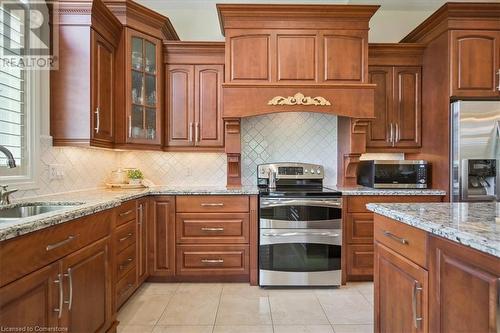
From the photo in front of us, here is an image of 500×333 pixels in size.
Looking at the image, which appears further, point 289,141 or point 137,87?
point 289,141

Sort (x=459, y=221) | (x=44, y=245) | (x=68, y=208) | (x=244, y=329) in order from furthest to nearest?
(x=244, y=329)
(x=68, y=208)
(x=44, y=245)
(x=459, y=221)

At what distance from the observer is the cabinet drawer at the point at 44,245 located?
1.08 meters

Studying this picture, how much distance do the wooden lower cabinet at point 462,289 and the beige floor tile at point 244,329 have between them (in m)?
1.19

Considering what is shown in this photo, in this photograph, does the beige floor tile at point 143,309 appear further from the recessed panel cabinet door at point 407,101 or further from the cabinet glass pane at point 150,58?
the recessed panel cabinet door at point 407,101

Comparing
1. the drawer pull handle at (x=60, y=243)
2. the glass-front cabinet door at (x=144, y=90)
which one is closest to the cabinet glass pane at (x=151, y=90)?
the glass-front cabinet door at (x=144, y=90)

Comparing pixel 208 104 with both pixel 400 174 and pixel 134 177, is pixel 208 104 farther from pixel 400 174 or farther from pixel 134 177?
pixel 400 174

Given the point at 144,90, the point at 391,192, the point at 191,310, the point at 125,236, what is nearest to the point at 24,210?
the point at 125,236

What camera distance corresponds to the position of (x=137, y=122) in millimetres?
2955

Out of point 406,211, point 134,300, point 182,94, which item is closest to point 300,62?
point 182,94

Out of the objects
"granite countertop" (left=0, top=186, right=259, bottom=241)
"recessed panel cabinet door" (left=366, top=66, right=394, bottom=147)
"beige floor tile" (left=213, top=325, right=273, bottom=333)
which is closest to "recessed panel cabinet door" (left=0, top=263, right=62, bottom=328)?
"granite countertop" (left=0, top=186, right=259, bottom=241)

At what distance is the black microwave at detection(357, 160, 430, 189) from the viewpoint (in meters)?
3.09

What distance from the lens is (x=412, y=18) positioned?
367cm

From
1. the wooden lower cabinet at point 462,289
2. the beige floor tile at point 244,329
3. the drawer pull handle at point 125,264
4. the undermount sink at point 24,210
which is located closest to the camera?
the wooden lower cabinet at point 462,289

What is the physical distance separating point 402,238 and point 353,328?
3.58 feet
